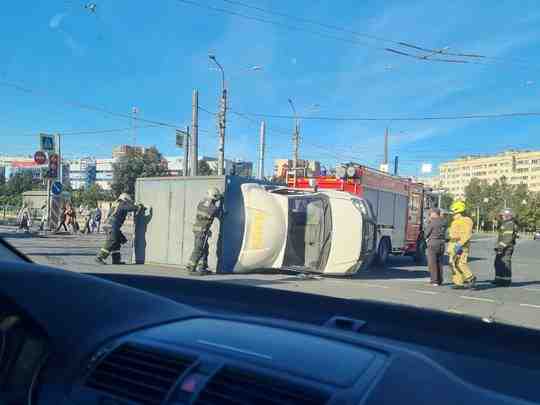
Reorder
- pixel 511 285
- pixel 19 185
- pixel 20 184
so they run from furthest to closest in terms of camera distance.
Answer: pixel 20 184 < pixel 19 185 < pixel 511 285

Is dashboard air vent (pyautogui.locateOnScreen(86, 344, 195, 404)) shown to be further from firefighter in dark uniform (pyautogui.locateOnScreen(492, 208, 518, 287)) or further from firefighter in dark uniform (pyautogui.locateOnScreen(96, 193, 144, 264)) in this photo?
firefighter in dark uniform (pyautogui.locateOnScreen(492, 208, 518, 287))

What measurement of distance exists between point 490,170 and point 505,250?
115m

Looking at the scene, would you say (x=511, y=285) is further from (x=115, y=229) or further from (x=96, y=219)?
(x=96, y=219)

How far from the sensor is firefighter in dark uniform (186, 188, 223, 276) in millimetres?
10711

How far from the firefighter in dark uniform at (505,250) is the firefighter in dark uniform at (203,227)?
21.2ft

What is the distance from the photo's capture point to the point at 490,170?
4592 inches

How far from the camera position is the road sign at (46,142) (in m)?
21.0

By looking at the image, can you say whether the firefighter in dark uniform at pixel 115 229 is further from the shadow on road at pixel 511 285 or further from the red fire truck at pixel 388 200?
the shadow on road at pixel 511 285

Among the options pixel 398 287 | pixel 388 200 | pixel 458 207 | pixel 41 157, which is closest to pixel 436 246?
pixel 458 207

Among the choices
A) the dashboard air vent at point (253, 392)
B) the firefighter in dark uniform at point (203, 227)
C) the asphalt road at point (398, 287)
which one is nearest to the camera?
the dashboard air vent at point (253, 392)

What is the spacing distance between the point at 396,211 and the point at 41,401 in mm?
14533

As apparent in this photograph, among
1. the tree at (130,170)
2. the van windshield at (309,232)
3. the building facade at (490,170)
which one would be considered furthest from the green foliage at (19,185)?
the building facade at (490,170)

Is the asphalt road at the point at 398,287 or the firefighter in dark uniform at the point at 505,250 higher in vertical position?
the firefighter in dark uniform at the point at 505,250

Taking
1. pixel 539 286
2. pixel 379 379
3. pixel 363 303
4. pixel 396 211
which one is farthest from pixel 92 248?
pixel 379 379
